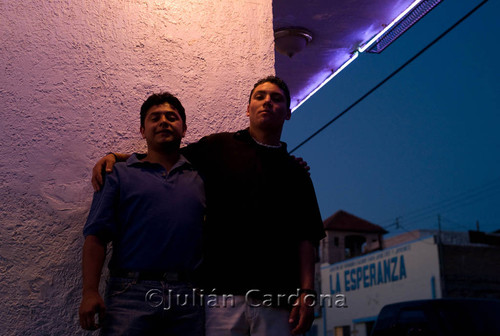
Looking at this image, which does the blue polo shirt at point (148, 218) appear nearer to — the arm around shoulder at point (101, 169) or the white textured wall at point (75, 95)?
the arm around shoulder at point (101, 169)

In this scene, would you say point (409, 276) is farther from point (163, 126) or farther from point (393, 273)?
point (163, 126)

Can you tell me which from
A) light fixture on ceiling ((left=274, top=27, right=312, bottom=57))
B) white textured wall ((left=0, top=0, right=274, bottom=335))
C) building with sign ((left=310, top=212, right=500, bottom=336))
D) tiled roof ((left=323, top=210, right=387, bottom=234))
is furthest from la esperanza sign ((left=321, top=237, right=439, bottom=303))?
white textured wall ((left=0, top=0, right=274, bottom=335))

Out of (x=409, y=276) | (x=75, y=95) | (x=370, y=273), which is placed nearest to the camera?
(x=75, y=95)

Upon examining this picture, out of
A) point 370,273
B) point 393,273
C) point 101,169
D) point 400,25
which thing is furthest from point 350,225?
point 101,169

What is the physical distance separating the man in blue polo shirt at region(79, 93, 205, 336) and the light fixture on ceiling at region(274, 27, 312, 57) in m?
3.00

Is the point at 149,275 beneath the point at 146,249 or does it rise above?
beneath

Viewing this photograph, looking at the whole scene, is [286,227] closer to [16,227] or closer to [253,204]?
[253,204]

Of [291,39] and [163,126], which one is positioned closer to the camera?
[163,126]

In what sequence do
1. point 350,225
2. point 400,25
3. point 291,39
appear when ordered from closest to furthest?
point 400,25
point 291,39
point 350,225

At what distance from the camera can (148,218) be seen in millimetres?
2051

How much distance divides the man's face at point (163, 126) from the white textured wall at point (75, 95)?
31cm

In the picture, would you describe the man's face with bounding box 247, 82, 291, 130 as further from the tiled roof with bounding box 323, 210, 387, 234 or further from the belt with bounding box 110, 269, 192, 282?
the tiled roof with bounding box 323, 210, 387, 234

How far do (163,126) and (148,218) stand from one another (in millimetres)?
490

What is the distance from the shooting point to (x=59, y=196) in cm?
241
